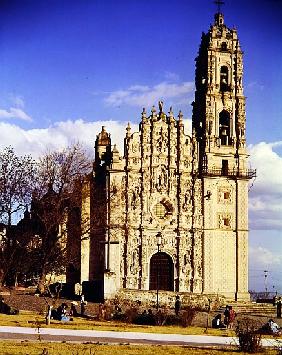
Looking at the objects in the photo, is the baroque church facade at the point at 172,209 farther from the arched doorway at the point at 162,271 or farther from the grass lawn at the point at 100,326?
the grass lawn at the point at 100,326

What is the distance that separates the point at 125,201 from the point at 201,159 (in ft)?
20.9

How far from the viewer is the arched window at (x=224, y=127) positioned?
163ft

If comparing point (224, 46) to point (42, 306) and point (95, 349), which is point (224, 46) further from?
point (95, 349)

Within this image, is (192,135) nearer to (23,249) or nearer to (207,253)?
(207,253)

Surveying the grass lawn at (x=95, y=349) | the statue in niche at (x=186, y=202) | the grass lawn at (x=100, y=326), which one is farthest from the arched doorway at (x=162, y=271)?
the grass lawn at (x=95, y=349)

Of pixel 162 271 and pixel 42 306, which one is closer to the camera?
pixel 42 306

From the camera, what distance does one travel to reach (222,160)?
49156 millimetres

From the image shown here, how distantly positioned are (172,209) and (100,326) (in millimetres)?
21234

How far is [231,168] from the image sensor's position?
→ 49.2 m

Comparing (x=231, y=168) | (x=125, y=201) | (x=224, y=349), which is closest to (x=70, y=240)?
(x=125, y=201)

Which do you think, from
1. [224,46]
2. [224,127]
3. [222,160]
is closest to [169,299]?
[222,160]

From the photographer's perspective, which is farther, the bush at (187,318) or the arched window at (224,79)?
the arched window at (224,79)

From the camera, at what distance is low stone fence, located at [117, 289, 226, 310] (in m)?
38.8

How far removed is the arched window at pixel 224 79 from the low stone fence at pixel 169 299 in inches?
674
